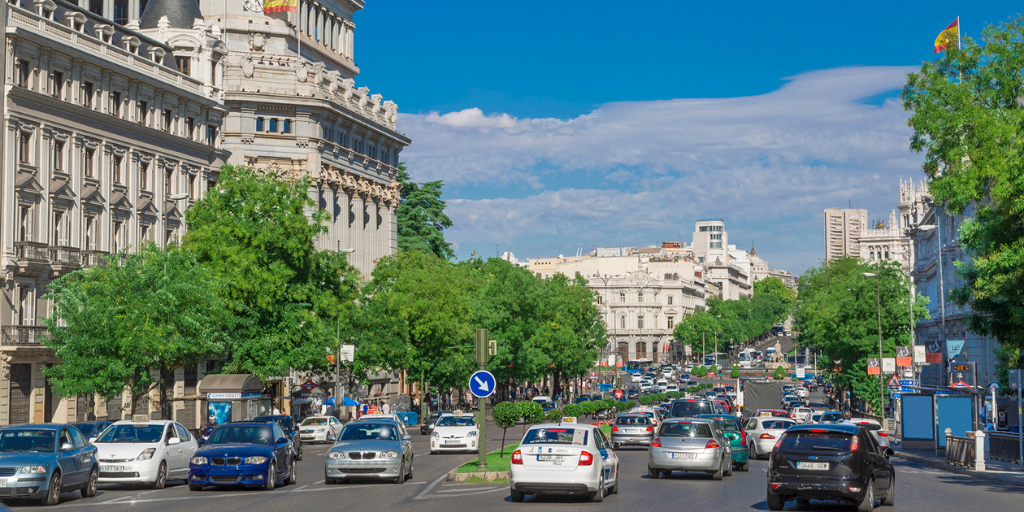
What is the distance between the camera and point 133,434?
86.7 ft

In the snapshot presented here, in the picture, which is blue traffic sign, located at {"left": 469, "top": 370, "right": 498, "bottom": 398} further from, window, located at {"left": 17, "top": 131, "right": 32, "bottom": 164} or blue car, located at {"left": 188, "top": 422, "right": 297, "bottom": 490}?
window, located at {"left": 17, "top": 131, "right": 32, "bottom": 164}

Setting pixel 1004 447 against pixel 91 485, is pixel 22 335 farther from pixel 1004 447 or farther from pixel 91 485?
pixel 1004 447

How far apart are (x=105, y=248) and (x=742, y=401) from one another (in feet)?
165

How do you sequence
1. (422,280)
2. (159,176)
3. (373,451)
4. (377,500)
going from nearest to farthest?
(377,500) → (373,451) → (159,176) → (422,280)

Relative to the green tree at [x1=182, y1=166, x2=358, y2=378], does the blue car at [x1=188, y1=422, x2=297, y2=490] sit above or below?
below

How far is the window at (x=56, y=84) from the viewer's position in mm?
49750

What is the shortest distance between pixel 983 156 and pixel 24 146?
3615cm

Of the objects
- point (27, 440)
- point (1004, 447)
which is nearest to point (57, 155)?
point (27, 440)

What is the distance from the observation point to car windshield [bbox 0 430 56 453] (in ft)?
72.2

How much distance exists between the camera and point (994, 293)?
31000 millimetres

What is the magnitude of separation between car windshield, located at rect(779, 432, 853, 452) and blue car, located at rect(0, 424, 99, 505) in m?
13.0

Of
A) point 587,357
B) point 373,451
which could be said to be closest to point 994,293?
point 373,451

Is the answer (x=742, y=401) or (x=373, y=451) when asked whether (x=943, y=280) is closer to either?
(x=742, y=401)

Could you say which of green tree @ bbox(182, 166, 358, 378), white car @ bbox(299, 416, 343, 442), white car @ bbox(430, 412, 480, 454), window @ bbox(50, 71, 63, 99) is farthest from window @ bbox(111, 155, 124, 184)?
white car @ bbox(430, 412, 480, 454)
